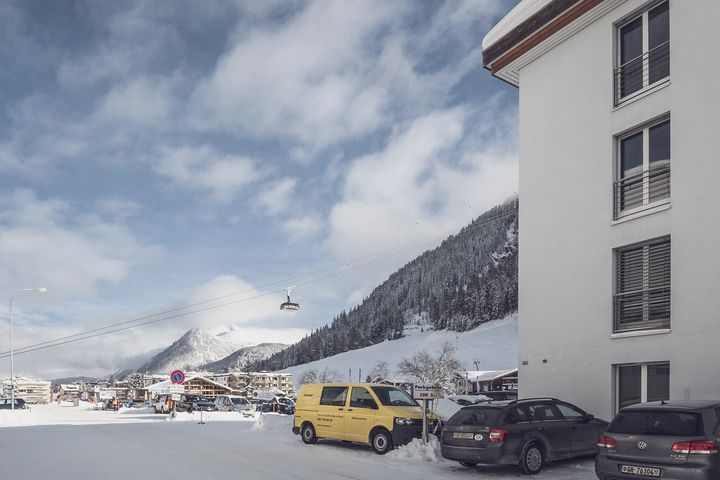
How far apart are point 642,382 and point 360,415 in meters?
7.10

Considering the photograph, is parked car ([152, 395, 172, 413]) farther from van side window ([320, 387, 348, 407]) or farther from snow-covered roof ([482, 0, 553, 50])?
snow-covered roof ([482, 0, 553, 50])

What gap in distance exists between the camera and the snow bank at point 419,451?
16.1 metres

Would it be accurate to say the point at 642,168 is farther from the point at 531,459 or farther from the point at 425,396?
the point at 531,459

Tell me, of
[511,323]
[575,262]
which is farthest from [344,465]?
[511,323]

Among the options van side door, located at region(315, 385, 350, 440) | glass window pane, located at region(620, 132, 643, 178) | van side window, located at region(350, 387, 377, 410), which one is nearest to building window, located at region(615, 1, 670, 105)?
glass window pane, located at region(620, 132, 643, 178)

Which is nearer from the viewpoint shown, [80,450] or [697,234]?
[697,234]

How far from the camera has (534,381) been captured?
63.1ft

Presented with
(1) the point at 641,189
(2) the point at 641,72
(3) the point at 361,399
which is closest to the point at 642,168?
(1) the point at 641,189

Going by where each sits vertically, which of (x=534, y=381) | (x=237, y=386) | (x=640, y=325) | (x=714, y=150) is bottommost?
(x=237, y=386)

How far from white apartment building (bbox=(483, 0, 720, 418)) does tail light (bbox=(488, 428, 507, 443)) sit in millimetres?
4624

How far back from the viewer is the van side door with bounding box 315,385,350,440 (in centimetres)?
1870

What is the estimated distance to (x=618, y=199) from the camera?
1767 cm

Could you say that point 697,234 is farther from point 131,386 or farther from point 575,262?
point 131,386

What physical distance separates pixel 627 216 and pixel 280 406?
4169 centimetres
